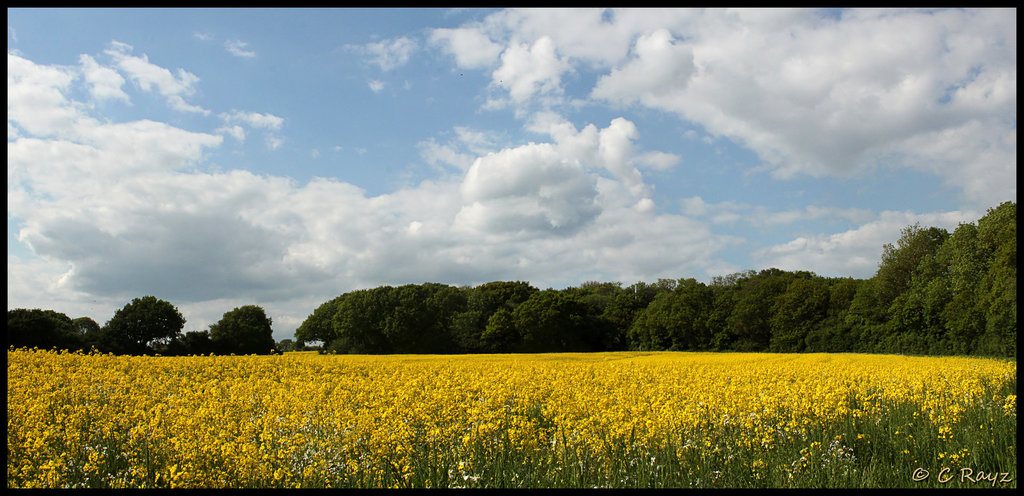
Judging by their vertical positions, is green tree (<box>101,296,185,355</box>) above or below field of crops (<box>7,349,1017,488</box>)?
above

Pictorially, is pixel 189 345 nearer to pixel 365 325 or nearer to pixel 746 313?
pixel 365 325

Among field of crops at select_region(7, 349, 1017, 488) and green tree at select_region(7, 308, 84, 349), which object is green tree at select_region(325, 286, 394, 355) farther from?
field of crops at select_region(7, 349, 1017, 488)

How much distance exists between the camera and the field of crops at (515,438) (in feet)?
17.4

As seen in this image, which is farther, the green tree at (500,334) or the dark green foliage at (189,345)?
the green tree at (500,334)

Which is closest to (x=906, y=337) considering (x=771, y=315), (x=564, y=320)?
(x=771, y=315)

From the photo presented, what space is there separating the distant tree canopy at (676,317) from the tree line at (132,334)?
0.07 metres

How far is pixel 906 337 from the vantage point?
129ft

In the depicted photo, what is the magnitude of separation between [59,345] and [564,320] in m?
37.4

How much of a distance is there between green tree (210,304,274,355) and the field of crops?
105 feet

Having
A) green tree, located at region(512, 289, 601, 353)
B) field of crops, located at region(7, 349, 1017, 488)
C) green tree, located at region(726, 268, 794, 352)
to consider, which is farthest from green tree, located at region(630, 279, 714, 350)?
field of crops, located at region(7, 349, 1017, 488)

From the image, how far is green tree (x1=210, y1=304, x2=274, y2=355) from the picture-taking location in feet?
131

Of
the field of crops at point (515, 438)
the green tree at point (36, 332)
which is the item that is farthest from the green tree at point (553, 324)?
the field of crops at point (515, 438)

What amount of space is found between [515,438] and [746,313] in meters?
48.8

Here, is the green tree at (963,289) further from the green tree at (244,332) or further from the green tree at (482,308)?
the green tree at (244,332)
